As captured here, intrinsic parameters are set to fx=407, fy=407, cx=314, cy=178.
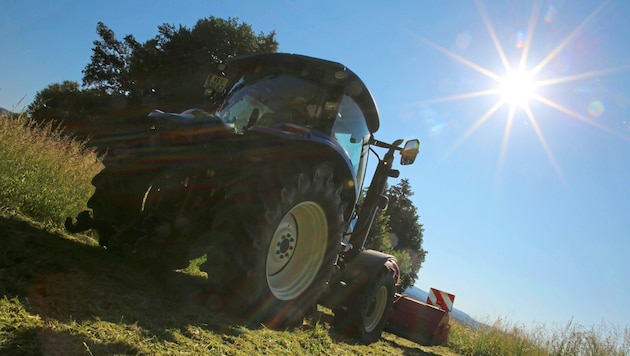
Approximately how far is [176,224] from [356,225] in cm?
264

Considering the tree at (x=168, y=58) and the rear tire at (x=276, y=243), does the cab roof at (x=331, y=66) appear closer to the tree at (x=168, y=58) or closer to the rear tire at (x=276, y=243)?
the rear tire at (x=276, y=243)

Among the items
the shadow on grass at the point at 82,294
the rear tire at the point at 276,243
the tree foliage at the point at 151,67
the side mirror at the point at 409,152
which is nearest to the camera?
the shadow on grass at the point at 82,294

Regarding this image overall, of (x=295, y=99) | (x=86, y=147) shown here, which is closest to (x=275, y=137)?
→ (x=295, y=99)

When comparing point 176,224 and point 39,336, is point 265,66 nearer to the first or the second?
point 176,224

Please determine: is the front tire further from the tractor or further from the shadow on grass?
the shadow on grass

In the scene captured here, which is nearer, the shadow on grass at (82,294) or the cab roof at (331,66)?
the shadow on grass at (82,294)

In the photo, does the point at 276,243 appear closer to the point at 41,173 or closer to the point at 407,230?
the point at 41,173

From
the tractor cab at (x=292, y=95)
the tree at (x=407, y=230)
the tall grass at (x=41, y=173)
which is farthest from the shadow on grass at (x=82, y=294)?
the tree at (x=407, y=230)

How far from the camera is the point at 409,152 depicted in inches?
201

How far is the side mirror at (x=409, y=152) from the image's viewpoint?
5066 millimetres

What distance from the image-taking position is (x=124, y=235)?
3.24 metres

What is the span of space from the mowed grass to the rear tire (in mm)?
225

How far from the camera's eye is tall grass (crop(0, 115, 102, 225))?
452 cm

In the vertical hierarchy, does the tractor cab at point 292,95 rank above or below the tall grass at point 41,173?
above
